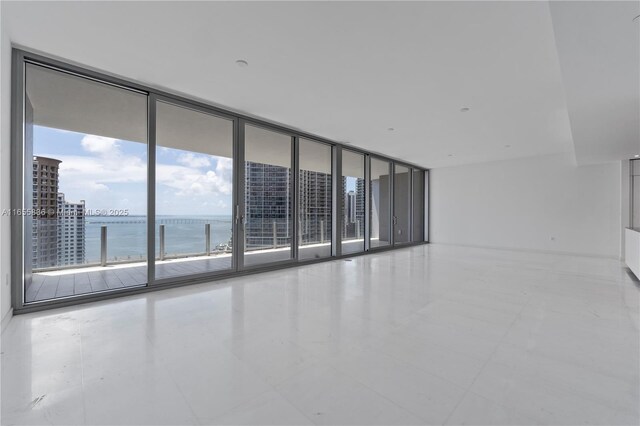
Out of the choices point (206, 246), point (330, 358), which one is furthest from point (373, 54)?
point (206, 246)

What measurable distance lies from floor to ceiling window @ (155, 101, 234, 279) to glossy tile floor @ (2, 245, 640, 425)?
4.59ft

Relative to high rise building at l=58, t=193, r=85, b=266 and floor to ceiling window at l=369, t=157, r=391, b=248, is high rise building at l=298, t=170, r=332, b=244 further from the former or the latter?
high rise building at l=58, t=193, r=85, b=266

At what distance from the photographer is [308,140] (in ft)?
20.7

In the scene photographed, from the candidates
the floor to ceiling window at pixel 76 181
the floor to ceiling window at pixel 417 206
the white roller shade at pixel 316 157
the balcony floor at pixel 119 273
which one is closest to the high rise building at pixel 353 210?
the white roller shade at pixel 316 157

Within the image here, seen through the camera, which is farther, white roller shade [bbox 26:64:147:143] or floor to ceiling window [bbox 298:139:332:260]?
floor to ceiling window [bbox 298:139:332:260]

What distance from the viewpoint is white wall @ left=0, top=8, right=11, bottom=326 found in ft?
8.50

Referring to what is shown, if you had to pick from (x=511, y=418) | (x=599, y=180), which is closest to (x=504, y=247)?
(x=599, y=180)

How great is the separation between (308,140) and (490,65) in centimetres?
384

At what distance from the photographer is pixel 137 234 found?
4.49 m

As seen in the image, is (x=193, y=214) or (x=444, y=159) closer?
(x=193, y=214)

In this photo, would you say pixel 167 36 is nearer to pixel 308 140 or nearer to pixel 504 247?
pixel 308 140

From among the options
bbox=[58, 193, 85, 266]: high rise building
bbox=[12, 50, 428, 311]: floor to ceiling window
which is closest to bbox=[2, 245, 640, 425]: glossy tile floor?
bbox=[12, 50, 428, 311]: floor to ceiling window

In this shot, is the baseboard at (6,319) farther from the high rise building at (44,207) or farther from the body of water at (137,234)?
the body of water at (137,234)

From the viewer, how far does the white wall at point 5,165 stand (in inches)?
102
